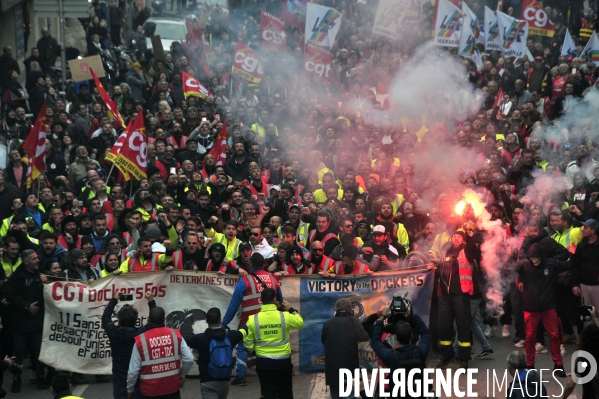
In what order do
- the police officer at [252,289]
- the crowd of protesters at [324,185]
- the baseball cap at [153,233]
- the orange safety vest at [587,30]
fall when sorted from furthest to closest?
the orange safety vest at [587,30] < the baseball cap at [153,233] < the crowd of protesters at [324,185] < the police officer at [252,289]

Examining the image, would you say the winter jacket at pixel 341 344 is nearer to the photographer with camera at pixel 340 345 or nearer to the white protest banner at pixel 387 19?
the photographer with camera at pixel 340 345

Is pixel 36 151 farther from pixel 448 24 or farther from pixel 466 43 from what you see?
pixel 466 43

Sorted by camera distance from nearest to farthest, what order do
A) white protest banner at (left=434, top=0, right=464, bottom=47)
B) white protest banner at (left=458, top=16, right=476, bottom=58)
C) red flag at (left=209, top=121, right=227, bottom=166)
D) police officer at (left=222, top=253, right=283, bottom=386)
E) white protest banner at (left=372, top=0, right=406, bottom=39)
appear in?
police officer at (left=222, top=253, right=283, bottom=386), red flag at (left=209, top=121, right=227, bottom=166), white protest banner at (left=434, top=0, right=464, bottom=47), white protest banner at (left=458, top=16, right=476, bottom=58), white protest banner at (left=372, top=0, right=406, bottom=39)

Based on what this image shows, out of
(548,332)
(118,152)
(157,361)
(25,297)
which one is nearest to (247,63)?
(118,152)

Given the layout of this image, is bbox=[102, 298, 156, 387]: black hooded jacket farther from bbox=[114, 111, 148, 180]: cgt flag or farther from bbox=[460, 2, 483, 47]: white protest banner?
bbox=[460, 2, 483, 47]: white protest banner

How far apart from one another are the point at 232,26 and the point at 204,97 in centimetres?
666

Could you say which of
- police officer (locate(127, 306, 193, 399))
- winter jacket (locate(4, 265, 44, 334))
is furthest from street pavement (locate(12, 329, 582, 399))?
police officer (locate(127, 306, 193, 399))

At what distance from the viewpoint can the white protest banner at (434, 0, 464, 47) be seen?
19.5 metres

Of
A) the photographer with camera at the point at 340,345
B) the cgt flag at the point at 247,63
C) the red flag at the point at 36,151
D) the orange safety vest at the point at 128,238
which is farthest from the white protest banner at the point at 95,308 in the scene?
the cgt flag at the point at 247,63

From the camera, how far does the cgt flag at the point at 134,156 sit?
14125mm

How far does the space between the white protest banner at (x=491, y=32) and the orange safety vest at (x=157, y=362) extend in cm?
1424

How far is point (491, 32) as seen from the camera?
2042cm

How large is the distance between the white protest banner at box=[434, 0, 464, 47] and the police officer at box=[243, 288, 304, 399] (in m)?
12.0

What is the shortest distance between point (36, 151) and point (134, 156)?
1.53 m
